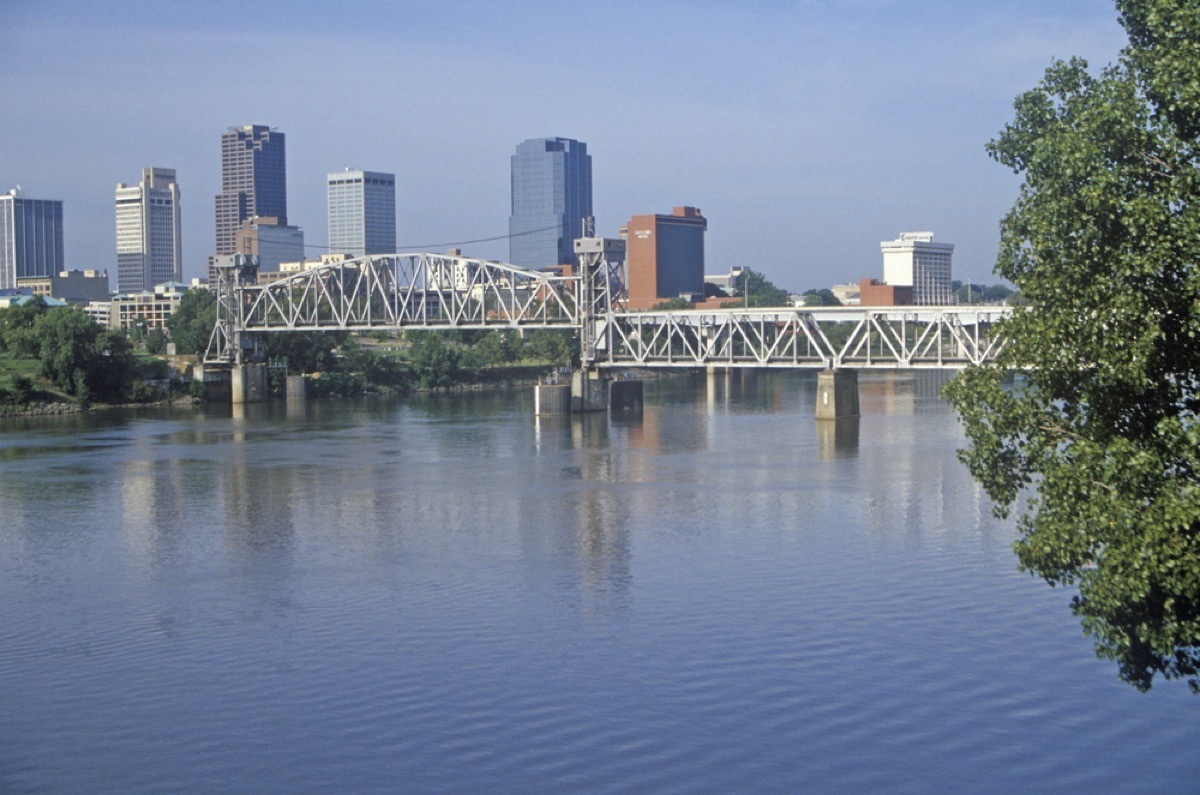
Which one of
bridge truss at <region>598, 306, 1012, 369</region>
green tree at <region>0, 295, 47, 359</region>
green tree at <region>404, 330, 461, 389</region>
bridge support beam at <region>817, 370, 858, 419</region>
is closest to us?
bridge truss at <region>598, 306, 1012, 369</region>

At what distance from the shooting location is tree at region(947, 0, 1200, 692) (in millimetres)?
12945

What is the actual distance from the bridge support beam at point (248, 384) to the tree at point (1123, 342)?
82.9 metres

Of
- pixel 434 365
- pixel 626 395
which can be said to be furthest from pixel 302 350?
pixel 626 395

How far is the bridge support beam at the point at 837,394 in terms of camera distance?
65188 mm

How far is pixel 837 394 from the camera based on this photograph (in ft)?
214

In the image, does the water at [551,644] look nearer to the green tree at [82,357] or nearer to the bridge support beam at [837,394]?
the bridge support beam at [837,394]

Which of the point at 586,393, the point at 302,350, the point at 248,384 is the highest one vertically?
the point at 302,350

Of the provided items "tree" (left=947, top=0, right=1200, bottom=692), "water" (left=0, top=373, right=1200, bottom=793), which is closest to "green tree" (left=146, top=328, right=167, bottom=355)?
"water" (left=0, top=373, right=1200, bottom=793)

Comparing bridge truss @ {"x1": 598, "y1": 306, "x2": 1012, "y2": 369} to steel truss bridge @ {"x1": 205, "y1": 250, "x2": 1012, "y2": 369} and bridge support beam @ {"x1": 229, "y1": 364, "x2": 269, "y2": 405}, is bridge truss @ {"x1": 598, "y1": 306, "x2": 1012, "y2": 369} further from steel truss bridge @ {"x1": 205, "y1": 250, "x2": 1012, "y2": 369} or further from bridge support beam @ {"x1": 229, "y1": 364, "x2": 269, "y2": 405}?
bridge support beam @ {"x1": 229, "y1": 364, "x2": 269, "y2": 405}

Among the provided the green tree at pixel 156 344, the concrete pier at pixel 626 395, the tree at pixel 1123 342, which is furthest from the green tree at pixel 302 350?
the tree at pixel 1123 342

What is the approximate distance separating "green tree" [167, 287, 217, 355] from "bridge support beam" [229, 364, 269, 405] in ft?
27.9

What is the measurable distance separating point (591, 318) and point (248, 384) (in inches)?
1105

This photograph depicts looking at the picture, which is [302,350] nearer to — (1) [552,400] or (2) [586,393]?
(2) [586,393]

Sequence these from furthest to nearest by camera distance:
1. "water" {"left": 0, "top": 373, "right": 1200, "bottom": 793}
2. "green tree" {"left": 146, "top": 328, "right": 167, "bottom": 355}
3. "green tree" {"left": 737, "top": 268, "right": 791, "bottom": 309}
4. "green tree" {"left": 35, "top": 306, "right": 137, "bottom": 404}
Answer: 1. "green tree" {"left": 737, "top": 268, "right": 791, "bottom": 309}
2. "green tree" {"left": 146, "top": 328, "right": 167, "bottom": 355}
3. "green tree" {"left": 35, "top": 306, "right": 137, "bottom": 404}
4. "water" {"left": 0, "top": 373, "right": 1200, "bottom": 793}
